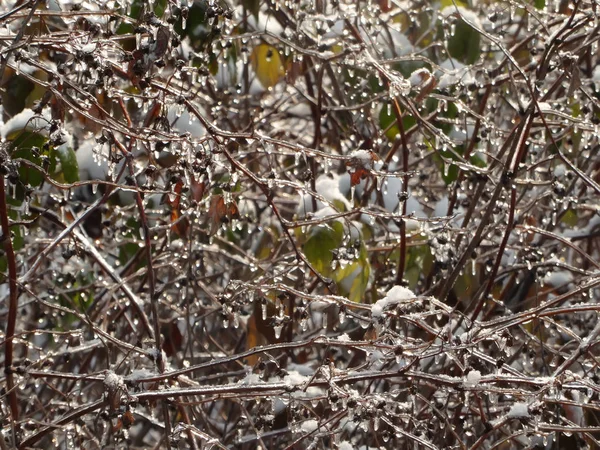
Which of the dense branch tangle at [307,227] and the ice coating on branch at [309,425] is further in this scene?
the ice coating on branch at [309,425]

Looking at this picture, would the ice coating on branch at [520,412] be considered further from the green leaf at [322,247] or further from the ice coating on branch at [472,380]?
the green leaf at [322,247]

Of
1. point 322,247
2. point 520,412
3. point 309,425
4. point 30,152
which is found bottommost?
point 309,425

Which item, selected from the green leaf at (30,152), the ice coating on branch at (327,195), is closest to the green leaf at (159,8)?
the green leaf at (30,152)

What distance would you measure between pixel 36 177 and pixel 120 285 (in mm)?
385

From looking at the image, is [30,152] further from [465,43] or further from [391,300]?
[465,43]

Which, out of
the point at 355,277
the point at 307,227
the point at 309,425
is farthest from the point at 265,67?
the point at 309,425

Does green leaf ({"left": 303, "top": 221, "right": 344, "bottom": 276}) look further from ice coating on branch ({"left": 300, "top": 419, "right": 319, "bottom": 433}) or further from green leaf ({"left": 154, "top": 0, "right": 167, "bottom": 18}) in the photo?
green leaf ({"left": 154, "top": 0, "right": 167, "bottom": 18})

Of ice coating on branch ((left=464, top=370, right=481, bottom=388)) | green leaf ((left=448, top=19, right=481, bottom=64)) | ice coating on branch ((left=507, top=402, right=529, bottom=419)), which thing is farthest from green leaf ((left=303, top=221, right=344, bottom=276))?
green leaf ((left=448, top=19, right=481, bottom=64))

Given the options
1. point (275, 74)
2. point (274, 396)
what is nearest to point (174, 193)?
point (274, 396)

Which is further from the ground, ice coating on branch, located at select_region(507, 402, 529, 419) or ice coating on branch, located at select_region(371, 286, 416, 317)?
ice coating on branch, located at select_region(371, 286, 416, 317)

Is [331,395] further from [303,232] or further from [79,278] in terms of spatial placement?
[79,278]

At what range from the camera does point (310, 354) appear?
11.0ft

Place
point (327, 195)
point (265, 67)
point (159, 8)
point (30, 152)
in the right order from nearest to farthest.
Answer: point (159, 8) < point (30, 152) < point (327, 195) < point (265, 67)

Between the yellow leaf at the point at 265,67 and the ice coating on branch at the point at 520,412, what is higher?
the yellow leaf at the point at 265,67
